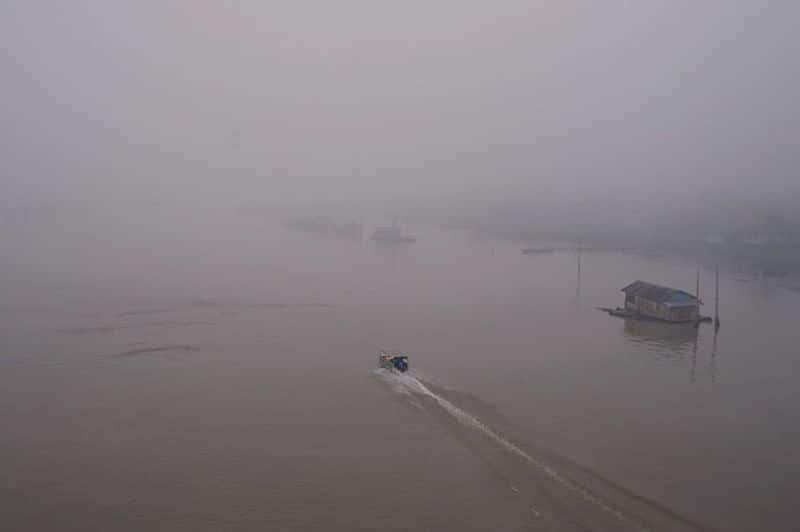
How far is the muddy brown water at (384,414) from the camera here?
23.4ft

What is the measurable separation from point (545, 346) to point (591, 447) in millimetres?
5544

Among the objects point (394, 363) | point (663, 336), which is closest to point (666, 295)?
point (663, 336)

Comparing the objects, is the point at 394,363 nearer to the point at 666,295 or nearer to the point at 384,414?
A: the point at 384,414

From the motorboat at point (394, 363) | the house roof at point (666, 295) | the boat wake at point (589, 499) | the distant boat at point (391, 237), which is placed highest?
the distant boat at point (391, 237)

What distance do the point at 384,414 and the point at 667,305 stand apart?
9.42 m

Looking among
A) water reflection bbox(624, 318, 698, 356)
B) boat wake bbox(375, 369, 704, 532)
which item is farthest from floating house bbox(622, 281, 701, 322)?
boat wake bbox(375, 369, 704, 532)

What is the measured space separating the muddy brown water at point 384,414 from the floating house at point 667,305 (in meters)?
0.54

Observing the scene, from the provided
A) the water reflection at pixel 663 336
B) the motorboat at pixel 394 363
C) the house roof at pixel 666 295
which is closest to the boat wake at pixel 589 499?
the motorboat at pixel 394 363

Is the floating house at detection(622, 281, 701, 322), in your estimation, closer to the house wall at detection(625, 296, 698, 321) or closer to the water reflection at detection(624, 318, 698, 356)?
the house wall at detection(625, 296, 698, 321)

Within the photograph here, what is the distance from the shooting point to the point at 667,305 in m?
16.1

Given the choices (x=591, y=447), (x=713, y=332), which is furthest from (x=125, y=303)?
(x=713, y=332)

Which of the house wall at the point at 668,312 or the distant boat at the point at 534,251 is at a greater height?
the distant boat at the point at 534,251

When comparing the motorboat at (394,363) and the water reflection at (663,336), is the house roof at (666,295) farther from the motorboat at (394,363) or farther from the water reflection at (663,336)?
the motorboat at (394,363)

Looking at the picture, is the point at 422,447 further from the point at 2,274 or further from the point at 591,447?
the point at 2,274
